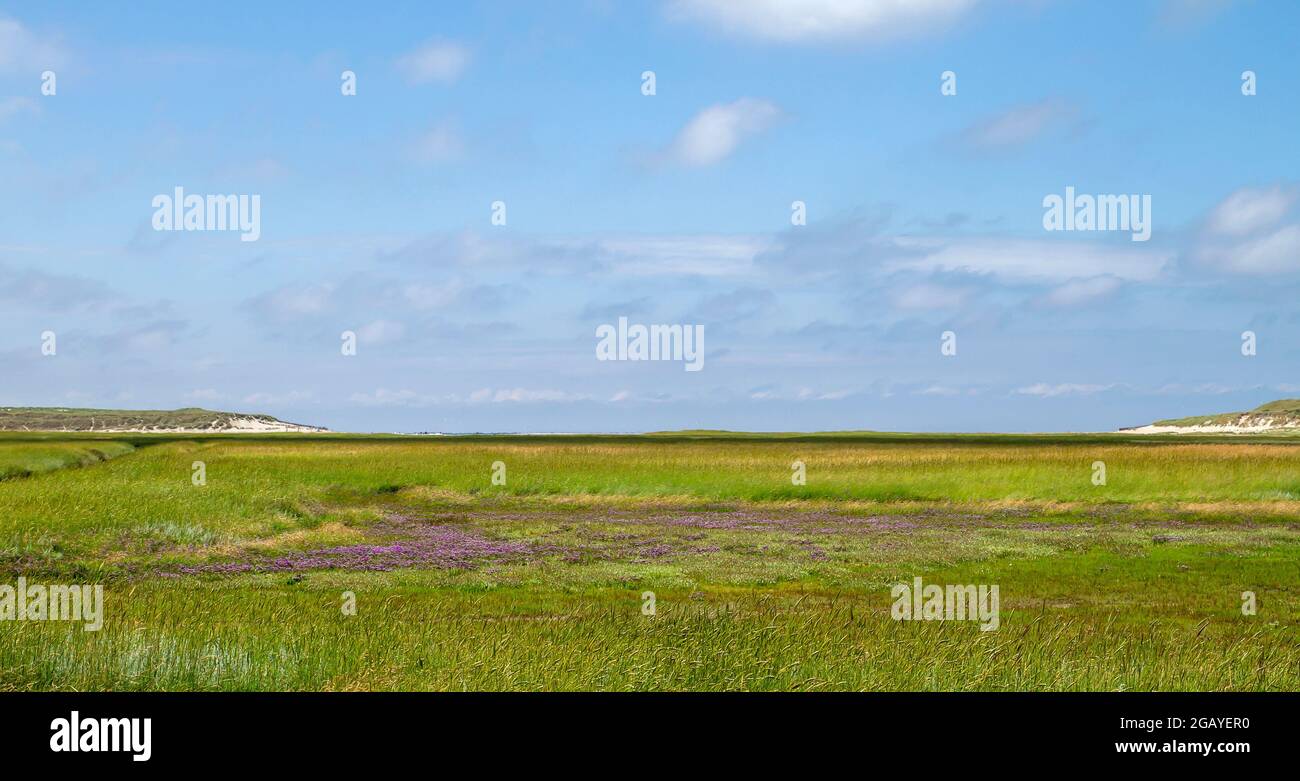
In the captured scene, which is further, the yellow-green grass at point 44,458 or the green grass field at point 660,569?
the yellow-green grass at point 44,458

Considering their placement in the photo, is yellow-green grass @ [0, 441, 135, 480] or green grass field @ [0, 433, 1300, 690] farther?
yellow-green grass @ [0, 441, 135, 480]

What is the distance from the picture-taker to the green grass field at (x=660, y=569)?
11.8m

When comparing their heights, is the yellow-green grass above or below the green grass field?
above

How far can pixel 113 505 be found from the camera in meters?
32.8

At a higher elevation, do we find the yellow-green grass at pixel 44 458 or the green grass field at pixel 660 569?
the yellow-green grass at pixel 44 458

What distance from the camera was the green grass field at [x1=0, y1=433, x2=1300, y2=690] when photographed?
466 inches

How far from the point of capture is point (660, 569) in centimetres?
2602
